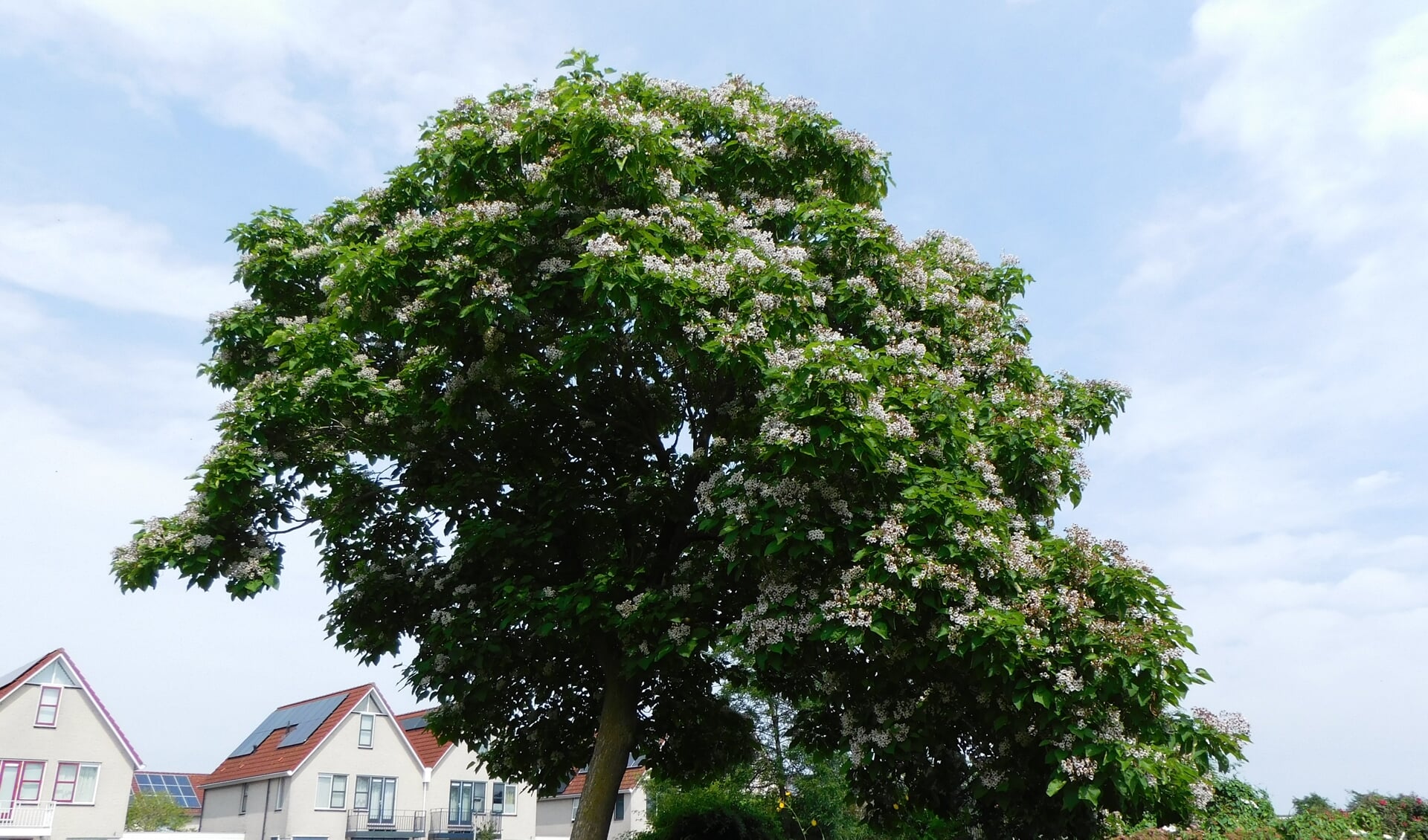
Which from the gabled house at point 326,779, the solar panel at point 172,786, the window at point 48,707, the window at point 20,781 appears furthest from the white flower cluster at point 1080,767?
the solar panel at point 172,786

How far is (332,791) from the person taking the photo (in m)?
48.9

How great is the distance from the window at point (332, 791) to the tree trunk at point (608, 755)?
39.0m

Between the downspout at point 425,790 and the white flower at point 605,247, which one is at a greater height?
the white flower at point 605,247

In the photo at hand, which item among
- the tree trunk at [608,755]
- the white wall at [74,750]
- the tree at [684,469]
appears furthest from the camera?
the white wall at [74,750]

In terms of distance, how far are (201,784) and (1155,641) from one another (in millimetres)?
57575

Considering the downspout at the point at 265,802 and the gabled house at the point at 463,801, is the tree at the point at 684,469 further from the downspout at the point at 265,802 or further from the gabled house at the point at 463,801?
the gabled house at the point at 463,801

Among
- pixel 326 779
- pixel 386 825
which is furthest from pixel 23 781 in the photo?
pixel 386 825

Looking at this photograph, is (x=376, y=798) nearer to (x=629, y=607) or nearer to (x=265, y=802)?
(x=265, y=802)

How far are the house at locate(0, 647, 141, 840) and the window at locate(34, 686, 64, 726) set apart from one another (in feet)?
0.10

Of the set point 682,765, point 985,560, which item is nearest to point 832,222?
point 985,560

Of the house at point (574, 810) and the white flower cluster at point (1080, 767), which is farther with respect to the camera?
the house at point (574, 810)

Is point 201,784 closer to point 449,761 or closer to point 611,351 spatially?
A: point 449,761

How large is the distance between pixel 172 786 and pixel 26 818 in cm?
2758

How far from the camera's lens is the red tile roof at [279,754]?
159 ft
